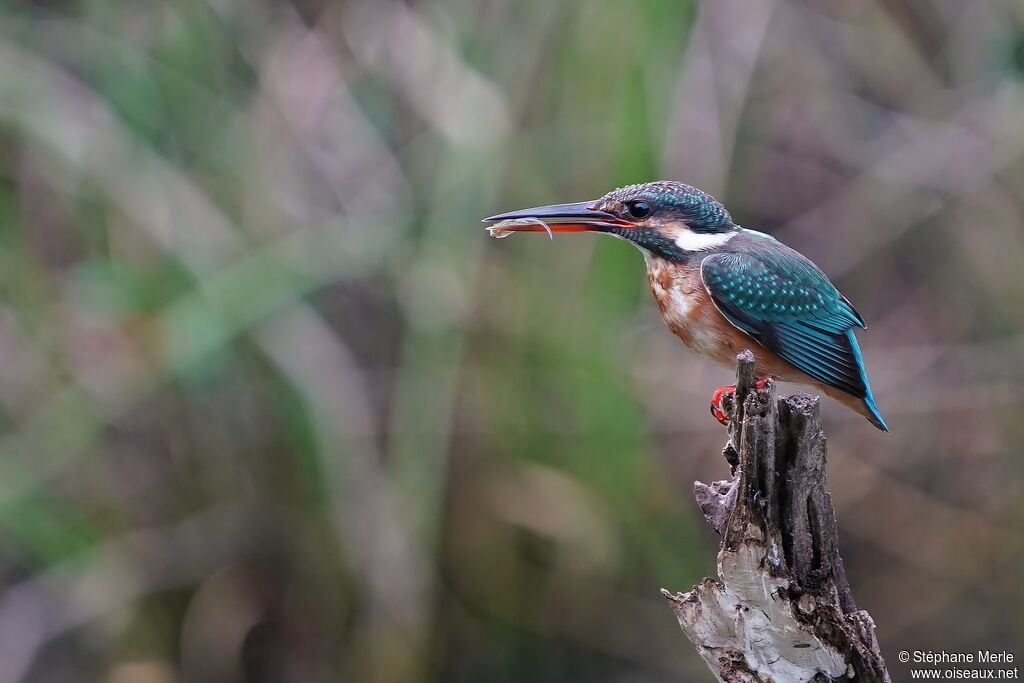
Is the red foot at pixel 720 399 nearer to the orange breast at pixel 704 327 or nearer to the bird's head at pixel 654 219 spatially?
the orange breast at pixel 704 327

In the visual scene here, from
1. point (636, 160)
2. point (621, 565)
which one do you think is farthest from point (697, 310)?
point (621, 565)

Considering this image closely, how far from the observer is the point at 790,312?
8.70ft

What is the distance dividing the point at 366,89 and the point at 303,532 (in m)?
1.57

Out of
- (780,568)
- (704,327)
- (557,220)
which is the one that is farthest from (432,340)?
(780,568)

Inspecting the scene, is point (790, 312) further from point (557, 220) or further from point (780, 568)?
point (780, 568)

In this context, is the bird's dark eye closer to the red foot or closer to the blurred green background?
the red foot

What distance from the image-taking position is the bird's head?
108 inches

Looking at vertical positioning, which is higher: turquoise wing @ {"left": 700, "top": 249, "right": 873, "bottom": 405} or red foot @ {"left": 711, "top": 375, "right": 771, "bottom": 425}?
turquoise wing @ {"left": 700, "top": 249, "right": 873, "bottom": 405}

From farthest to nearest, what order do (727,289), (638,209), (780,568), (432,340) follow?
(432,340) < (638,209) < (727,289) < (780,568)

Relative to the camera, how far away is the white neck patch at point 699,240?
2760mm

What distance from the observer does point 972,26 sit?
423 cm

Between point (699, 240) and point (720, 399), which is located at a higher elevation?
point (699, 240)

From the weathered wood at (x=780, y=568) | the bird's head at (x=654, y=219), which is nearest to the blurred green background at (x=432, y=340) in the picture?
the bird's head at (x=654, y=219)

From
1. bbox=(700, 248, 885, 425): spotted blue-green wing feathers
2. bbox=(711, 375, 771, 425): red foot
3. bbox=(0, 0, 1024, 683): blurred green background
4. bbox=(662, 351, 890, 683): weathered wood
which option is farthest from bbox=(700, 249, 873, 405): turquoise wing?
bbox=(0, 0, 1024, 683): blurred green background
